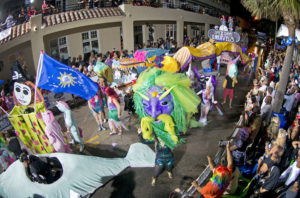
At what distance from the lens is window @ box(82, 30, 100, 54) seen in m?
16.1

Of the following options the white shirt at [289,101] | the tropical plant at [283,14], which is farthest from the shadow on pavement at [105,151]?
the white shirt at [289,101]

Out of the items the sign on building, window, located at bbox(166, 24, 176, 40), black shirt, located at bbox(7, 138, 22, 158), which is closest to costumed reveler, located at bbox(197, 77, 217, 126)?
the sign on building

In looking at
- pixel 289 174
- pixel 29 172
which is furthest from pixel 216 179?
pixel 29 172

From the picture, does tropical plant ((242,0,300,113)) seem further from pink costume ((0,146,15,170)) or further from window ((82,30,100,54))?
window ((82,30,100,54))

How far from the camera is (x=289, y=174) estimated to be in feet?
13.5

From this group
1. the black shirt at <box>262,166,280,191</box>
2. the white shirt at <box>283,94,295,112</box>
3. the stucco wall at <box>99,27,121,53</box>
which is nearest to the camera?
the black shirt at <box>262,166,280,191</box>

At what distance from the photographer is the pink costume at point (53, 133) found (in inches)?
211

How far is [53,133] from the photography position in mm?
5438

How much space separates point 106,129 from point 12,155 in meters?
2.92

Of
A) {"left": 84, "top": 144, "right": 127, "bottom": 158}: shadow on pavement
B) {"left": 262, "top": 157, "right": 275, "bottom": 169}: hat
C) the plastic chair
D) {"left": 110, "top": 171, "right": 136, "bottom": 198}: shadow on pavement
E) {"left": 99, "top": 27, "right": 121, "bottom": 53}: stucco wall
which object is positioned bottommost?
{"left": 110, "top": 171, "right": 136, "bottom": 198}: shadow on pavement

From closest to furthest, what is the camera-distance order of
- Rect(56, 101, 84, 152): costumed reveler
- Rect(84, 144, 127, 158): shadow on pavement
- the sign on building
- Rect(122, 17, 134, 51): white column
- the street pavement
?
the street pavement < Rect(56, 101, 84, 152): costumed reveler < Rect(84, 144, 127, 158): shadow on pavement < the sign on building < Rect(122, 17, 134, 51): white column

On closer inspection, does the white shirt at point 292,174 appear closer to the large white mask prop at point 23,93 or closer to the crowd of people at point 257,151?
the crowd of people at point 257,151

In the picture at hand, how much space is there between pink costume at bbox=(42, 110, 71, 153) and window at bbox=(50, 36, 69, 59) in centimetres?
999

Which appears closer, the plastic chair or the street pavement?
the plastic chair
